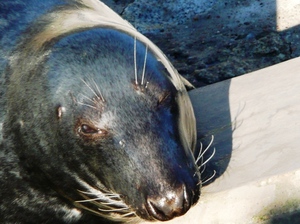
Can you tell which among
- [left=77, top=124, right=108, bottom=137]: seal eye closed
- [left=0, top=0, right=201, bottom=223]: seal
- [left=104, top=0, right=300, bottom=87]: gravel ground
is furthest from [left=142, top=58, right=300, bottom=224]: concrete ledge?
[left=104, top=0, right=300, bottom=87]: gravel ground

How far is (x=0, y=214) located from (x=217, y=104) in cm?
149

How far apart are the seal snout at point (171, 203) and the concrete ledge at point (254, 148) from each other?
64cm

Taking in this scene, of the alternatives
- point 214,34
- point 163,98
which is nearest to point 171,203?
point 163,98

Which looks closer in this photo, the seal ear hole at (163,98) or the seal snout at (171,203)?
the seal snout at (171,203)

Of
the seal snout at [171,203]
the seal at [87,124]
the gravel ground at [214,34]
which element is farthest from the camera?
the gravel ground at [214,34]

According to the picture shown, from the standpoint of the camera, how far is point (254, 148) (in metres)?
4.52

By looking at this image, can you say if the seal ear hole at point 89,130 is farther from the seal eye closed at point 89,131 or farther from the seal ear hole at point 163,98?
the seal ear hole at point 163,98

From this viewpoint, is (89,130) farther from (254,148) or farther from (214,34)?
(214,34)

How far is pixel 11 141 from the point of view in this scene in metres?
4.52

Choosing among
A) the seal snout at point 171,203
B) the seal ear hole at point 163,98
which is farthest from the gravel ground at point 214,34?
the seal snout at point 171,203

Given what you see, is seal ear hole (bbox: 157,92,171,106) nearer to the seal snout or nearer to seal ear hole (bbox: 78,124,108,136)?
seal ear hole (bbox: 78,124,108,136)

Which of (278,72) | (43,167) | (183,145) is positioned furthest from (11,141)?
(278,72)

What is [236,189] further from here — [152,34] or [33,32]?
[152,34]

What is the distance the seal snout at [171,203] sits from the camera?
145 inches
